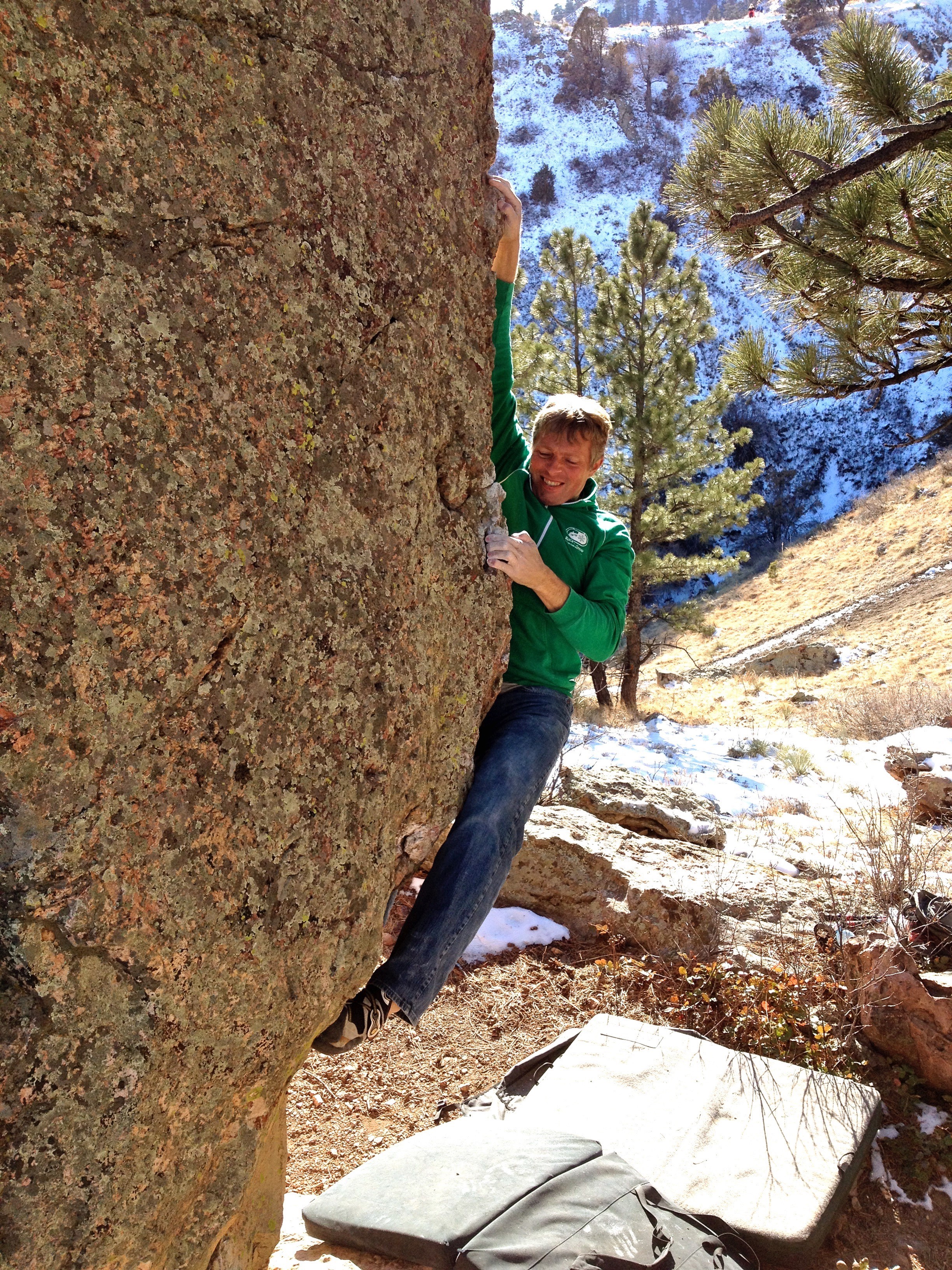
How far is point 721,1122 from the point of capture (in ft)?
10.2

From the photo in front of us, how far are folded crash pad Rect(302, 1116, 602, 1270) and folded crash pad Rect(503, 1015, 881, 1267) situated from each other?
0.68 ft

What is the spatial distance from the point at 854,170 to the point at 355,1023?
12.7 ft

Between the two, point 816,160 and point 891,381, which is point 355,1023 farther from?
point 891,381

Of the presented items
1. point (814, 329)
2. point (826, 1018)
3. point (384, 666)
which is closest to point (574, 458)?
point (384, 666)

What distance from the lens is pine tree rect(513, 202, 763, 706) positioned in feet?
36.2

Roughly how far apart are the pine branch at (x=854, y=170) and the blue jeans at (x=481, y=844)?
108 inches

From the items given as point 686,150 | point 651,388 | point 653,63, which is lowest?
point 651,388

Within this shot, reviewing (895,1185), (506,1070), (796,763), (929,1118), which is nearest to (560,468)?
(506,1070)

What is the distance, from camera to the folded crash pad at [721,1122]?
2.73 metres

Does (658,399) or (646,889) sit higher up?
(658,399)

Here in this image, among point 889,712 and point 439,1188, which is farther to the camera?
point 889,712

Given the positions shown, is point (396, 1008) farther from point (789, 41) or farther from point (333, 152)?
point (789, 41)

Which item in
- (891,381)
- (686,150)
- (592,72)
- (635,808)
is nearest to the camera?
(891,381)

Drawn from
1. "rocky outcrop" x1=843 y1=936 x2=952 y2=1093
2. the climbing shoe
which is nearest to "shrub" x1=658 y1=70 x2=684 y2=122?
"rocky outcrop" x1=843 y1=936 x2=952 y2=1093
